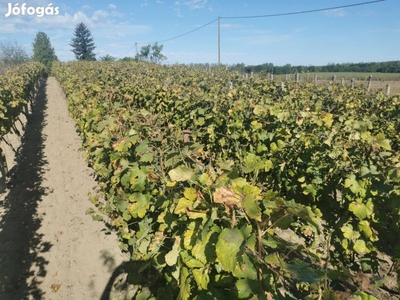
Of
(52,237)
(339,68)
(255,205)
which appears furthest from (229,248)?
(339,68)

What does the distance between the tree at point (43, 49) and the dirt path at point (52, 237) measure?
75.2 meters

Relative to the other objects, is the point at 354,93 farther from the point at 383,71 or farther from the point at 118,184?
the point at 383,71

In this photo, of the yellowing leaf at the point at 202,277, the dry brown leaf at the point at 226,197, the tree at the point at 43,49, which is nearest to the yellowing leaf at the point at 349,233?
the yellowing leaf at the point at 202,277

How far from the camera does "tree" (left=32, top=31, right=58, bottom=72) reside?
74.5 meters

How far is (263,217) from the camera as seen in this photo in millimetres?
1312

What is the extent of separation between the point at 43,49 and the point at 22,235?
9076 centimetres

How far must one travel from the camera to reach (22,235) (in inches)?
189

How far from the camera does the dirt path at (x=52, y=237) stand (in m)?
3.76

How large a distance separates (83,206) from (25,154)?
4.69 meters

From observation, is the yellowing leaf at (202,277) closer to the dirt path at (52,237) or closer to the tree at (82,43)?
the dirt path at (52,237)

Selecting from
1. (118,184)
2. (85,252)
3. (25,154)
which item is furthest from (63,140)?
(118,184)

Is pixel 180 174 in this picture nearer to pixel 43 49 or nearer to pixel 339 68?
pixel 339 68

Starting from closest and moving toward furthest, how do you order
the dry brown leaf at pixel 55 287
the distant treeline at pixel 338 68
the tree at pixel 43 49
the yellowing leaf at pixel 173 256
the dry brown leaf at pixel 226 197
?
the dry brown leaf at pixel 226 197, the yellowing leaf at pixel 173 256, the dry brown leaf at pixel 55 287, the distant treeline at pixel 338 68, the tree at pixel 43 49

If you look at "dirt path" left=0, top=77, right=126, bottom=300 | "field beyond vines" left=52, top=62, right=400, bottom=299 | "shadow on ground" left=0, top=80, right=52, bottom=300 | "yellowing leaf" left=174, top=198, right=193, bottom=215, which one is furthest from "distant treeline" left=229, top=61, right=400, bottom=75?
"yellowing leaf" left=174, top=198, right=193, bottom=215
